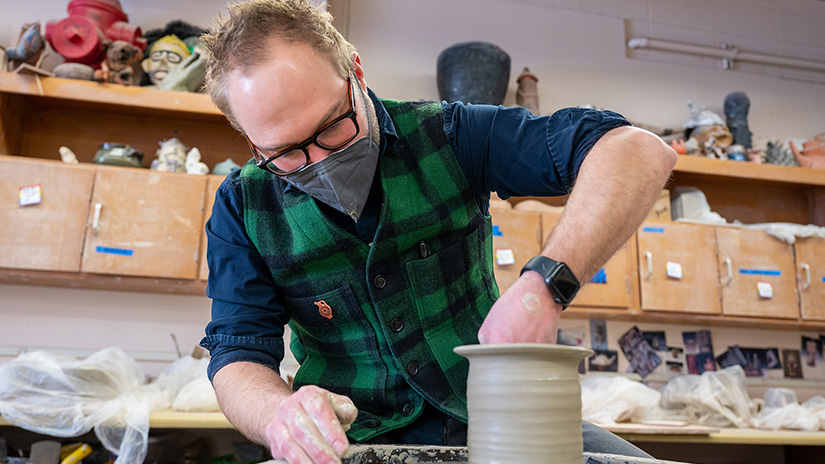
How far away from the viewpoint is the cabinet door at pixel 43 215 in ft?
9.10

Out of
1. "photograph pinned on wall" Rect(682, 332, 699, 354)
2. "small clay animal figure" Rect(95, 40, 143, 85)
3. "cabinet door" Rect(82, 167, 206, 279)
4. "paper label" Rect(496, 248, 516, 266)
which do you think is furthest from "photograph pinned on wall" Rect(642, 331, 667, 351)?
"small clay animal figure" Rect(95, 40, 143, 85)

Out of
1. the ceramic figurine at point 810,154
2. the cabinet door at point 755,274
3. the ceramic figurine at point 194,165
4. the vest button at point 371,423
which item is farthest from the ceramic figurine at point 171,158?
the ceramic figurine at point 810,154

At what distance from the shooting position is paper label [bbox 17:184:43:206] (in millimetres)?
2801

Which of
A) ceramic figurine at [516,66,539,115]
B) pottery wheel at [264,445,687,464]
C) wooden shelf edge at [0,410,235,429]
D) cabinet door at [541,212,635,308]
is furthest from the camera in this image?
ceramic figurine at [516,66,539,115]

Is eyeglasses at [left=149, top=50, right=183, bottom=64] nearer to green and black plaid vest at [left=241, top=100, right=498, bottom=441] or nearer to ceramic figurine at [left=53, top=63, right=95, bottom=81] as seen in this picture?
ceramic figurine at [left=53, top=63, right=95, bottom=81]

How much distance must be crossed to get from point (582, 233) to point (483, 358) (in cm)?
27

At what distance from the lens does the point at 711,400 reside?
3.22 m

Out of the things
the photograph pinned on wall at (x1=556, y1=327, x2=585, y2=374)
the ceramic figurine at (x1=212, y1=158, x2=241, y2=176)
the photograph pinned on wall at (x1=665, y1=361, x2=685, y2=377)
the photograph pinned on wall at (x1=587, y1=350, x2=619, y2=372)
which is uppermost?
the ceramic figurine at (x1=212, y1=158, x2=241, y2=176)

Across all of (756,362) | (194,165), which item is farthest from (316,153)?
(756,362)

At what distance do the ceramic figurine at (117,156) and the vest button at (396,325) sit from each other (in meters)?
2.31

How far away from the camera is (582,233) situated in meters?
0.98

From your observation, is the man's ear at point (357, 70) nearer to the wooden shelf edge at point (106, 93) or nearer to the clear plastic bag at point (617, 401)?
the wooden shelf edge at point (106, 93)

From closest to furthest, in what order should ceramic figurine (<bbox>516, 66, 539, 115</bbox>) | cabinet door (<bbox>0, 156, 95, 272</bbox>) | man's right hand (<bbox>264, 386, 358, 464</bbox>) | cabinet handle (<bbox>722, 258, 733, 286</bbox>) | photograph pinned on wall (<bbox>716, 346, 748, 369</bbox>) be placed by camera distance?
1. man's right hand (<bbox>264, 386, 358, 464</bbox>)
2. cabinet door (<bbox>0, 156, 95, 272</bbox>)
3. cabinet handle (<bbox>722, 258, 733, 286</bbox>)
4. ceramic figurine (<bbox>516, 66, 539, 115</bbox>)
5. photograph pinned on wall (<bbox>716, 346, 748, 369</bbox>)

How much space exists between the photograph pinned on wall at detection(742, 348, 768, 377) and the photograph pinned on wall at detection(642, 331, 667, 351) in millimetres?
578
